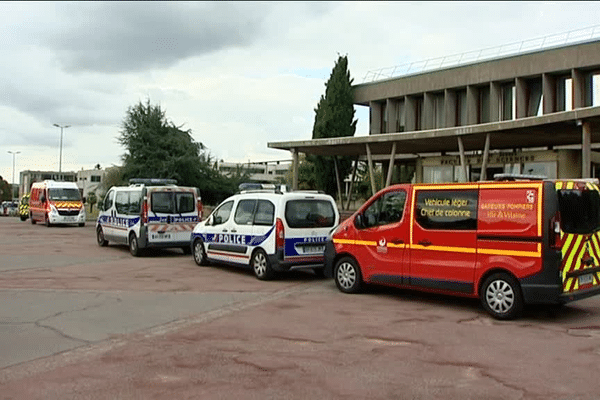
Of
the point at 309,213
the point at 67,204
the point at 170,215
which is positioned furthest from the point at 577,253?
the point at 67,204

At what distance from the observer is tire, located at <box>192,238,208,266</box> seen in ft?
45.9

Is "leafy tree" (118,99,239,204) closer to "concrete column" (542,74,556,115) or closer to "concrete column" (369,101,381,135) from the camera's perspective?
"concrete column" (369,101,381,135)

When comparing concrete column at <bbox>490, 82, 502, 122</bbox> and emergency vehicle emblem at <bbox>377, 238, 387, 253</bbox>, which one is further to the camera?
concrete column at <bbox>490, 82, 502, 122</bbox>

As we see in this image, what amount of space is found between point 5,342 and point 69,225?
87.9 feet

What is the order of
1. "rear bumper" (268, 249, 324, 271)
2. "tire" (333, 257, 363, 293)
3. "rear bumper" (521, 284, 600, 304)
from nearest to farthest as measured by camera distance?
"rear bumper" (521, 284, 600, 304) < "tire" (333, 257, 363, 293) < "rear bumper" (268, 249, 324, 271)

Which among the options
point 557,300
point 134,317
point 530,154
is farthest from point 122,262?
point 530,154

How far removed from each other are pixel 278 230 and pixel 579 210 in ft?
17.8

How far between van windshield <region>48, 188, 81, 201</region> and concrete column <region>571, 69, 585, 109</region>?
24638 mm

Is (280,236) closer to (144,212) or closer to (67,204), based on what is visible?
(144,212)

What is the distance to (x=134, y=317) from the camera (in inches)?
320

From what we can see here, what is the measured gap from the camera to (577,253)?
7.99 m

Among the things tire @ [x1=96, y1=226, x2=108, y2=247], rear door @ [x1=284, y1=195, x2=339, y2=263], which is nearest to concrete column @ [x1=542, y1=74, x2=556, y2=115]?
rear door @ [x1=284, y1=195, x2=339, y2=263]

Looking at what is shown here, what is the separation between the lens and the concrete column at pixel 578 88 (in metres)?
25.9

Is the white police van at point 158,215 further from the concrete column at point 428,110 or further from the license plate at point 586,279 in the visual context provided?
the concrete column at point 428,110
